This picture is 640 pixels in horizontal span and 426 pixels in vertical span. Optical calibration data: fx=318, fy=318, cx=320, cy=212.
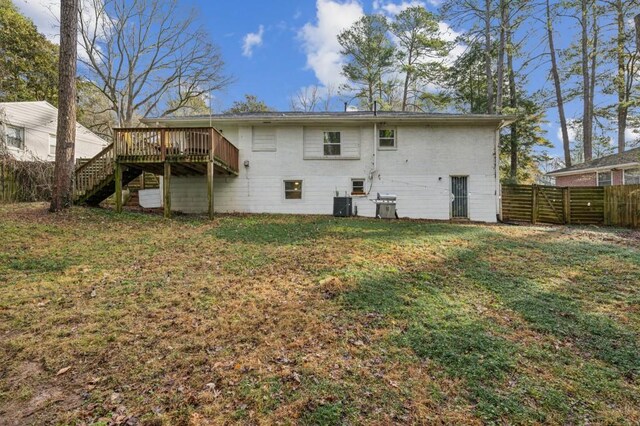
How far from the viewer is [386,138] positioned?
13703 mm

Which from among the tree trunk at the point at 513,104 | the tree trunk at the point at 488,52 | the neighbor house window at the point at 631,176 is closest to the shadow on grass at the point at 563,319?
the tree trunk at the point at 513,104

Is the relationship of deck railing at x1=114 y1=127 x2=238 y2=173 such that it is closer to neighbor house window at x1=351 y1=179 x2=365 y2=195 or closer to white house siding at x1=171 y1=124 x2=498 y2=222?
white house siding at x1=171 y1=124 x2=498 y2=222

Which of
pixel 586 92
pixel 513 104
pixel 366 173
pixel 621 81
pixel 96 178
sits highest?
pixel 621 81

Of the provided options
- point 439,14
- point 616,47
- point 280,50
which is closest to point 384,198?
point 439,14

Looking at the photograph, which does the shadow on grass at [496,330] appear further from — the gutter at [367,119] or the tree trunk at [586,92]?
the tree trunk at [586,92]

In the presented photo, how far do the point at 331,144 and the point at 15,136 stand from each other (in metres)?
16.6

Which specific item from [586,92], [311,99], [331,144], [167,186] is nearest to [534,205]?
[331,144]

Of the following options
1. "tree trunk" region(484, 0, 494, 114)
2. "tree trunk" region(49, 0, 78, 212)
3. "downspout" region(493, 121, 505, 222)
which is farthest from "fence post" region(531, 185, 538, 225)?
"tree trunk" region(49, 0, 78, 212)

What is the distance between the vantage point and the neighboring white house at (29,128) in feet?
52.7

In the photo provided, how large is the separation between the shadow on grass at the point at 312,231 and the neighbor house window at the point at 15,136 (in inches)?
552

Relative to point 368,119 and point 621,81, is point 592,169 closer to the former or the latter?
point 621,81

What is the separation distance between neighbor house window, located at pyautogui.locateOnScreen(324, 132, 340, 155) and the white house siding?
0.40 meters

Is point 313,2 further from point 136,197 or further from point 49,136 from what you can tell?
point 49,136

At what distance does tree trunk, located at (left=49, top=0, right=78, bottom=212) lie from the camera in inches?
367
